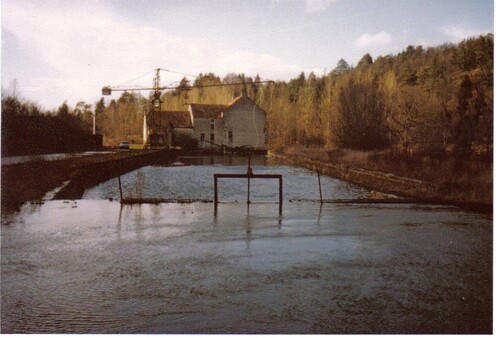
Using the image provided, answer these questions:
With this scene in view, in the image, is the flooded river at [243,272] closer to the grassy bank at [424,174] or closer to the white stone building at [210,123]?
the grassy bank at [424,174]

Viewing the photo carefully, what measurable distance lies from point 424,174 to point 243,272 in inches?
690

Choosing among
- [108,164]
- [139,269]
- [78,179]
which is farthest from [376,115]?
[139,269]

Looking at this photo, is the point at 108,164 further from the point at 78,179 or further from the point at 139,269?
the point at 139,269

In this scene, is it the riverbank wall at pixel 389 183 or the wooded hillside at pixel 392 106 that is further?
the wooded hillside at pixel 392 106

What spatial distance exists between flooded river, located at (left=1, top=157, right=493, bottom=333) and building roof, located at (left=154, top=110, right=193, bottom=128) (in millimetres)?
56337

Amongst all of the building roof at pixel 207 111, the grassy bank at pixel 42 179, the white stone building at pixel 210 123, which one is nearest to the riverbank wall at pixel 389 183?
the grassy bank at pixel 42 179

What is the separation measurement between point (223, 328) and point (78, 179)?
17808mm

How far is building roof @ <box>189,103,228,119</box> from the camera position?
6956 cm

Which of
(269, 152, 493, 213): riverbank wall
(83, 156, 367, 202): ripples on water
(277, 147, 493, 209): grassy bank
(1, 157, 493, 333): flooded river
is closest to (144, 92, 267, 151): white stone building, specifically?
(269, 152, 493, 213): riverbank wall

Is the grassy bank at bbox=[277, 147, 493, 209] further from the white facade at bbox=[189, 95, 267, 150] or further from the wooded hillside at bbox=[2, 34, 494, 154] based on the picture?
the white facade at bbox=[189, 95, 267, 150]

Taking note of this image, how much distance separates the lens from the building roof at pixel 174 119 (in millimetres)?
68125

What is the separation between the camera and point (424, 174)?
22.1 meters

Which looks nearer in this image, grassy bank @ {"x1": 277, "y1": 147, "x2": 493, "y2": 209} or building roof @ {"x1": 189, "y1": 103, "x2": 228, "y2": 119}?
grassy bank @ {"x1": 277, "y1": 147, "x2": 493, "y2": 209}

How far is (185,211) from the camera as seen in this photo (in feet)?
43.3
